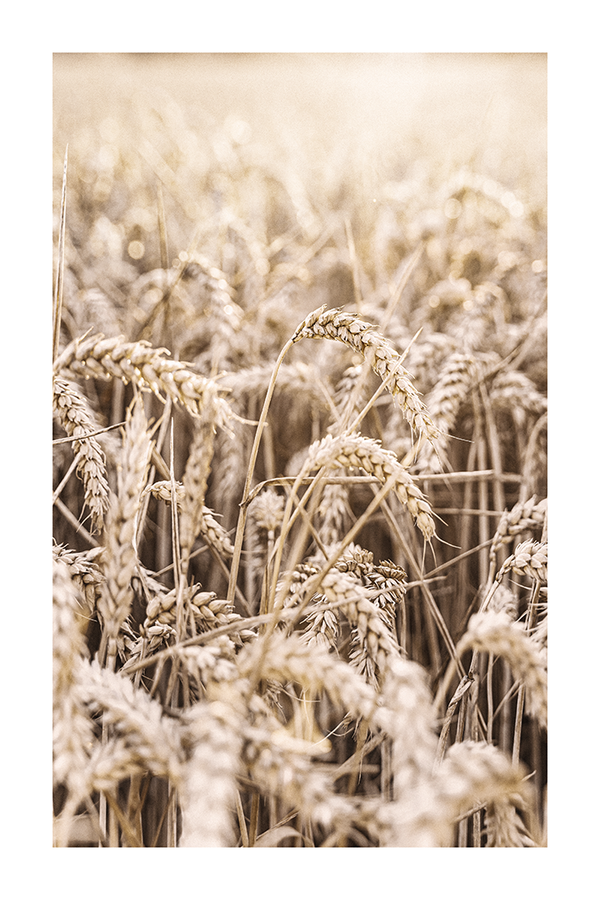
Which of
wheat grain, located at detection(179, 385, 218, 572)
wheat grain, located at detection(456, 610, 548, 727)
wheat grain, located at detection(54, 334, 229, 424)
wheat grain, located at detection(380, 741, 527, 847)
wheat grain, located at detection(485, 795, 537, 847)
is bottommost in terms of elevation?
wheat grain, located at detection(485, 795, 537, 847)

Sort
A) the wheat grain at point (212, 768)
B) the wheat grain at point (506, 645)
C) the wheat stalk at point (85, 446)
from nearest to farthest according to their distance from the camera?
the wheat grain at point (212, 768) < the wheat grain at point (506, 645) < the wheat stalk at point (85, 446)

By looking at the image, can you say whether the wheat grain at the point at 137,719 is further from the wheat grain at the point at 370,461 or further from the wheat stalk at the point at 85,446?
the wheat grain at the point at 370,461

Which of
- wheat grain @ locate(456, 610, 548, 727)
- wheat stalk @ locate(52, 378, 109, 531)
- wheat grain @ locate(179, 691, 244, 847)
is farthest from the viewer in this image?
wheat stalk @ locate(52, 378, 109, 531)

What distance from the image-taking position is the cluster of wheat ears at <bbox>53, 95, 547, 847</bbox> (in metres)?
0.76

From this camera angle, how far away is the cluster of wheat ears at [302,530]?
0.76 m

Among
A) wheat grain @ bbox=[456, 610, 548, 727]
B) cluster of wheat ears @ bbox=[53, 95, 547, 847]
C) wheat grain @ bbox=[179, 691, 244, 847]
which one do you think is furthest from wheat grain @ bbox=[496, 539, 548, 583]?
wheat grain @ bbox=[179, 691, 244, 847]

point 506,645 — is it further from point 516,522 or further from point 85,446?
point 85,446

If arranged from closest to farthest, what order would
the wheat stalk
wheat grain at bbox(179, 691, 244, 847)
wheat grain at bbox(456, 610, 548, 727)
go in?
1. wheat grain at bbox(179, 691, 244, 847)
2. wheat grain at bbox(456, 610, 548, 727)
3. the wheat stalk

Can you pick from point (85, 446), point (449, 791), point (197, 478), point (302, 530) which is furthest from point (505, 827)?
point (85, 446)

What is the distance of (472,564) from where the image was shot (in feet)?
3.46

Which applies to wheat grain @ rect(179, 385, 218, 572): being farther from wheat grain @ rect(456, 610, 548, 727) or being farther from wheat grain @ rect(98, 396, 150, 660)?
wheat grain @ rect(456, 610, 548, 727)

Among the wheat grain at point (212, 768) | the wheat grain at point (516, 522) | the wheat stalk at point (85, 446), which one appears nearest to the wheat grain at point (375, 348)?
the wheat grain at point (516, 522)

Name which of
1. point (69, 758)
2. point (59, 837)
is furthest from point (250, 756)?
point (59, 837)
